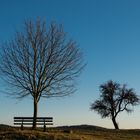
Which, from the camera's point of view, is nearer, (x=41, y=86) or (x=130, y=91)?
(x=41, y=86)

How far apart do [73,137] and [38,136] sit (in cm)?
323

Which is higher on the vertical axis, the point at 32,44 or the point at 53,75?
the point at 32,44

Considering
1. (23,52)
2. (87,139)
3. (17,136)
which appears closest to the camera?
(17,136)

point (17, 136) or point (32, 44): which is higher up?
point (32, 44)

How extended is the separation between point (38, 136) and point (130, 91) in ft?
140

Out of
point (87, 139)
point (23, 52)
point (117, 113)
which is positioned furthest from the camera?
point (117, 113)

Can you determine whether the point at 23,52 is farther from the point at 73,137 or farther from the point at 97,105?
the point at 97,105

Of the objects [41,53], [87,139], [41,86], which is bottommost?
[87,139]

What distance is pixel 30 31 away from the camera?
143 ft

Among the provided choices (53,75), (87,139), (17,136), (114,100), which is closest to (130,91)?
(114,100)

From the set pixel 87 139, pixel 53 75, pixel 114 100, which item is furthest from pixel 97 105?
pixel 87 139

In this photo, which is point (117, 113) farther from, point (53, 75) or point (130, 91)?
point (53, 75)

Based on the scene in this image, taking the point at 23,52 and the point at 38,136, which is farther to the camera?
the point at 23,52

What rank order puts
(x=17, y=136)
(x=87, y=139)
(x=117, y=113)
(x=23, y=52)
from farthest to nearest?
(x=117, y=113)
(x=23, y=52)
(x=87, y=139)
(x=17, y=136)
